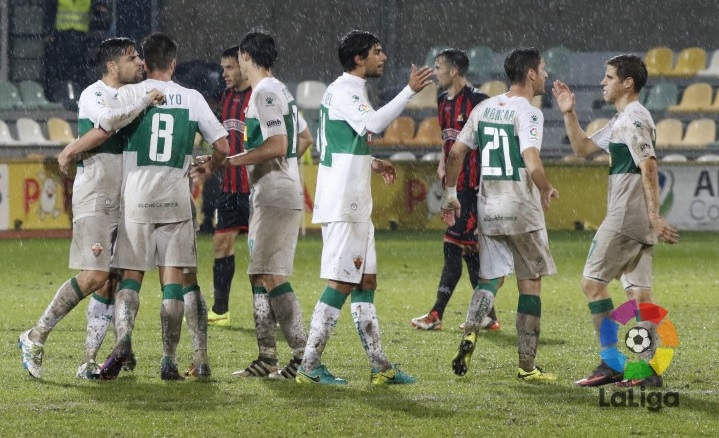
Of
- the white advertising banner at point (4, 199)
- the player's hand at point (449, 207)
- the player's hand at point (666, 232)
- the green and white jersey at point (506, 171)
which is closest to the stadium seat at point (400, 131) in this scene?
the white advertising banner at point (4, 199)

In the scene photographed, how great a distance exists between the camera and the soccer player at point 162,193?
7.16 meters

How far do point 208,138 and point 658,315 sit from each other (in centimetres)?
267

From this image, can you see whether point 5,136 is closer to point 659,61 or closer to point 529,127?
point 659,61

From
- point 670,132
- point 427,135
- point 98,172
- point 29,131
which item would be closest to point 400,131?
point 427,135

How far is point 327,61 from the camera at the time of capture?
87.4ft

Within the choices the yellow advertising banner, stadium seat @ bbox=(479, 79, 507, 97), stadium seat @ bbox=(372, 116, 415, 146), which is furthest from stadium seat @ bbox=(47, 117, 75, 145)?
stadium seat @ bbox=(479, 79, 507, 97)

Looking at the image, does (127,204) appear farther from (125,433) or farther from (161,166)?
(125,433)

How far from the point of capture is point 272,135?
7.14m

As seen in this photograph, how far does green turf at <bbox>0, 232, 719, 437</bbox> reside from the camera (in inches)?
236

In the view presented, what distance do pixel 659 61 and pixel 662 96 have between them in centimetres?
84

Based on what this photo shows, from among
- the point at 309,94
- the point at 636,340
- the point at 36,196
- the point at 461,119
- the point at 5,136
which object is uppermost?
the point at 309,94

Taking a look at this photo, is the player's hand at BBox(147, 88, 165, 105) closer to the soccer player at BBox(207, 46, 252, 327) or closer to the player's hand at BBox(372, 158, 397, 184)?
the player's hand at BBox(372, 158, 397, 184)

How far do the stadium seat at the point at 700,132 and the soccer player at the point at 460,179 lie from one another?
1464 centimetres

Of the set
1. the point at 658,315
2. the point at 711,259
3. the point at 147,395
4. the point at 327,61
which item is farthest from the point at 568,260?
the point at 327,61
